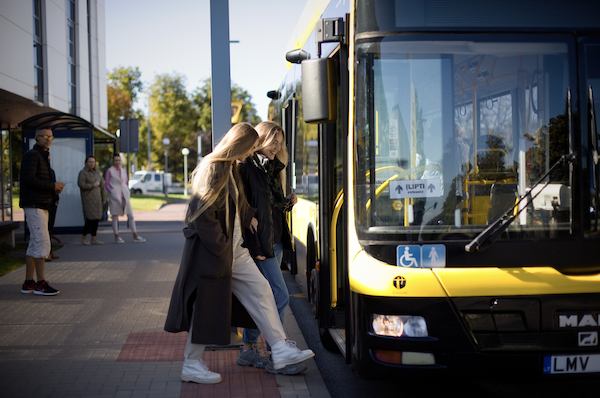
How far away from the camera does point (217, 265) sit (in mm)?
4410

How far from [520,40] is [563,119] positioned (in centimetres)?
55

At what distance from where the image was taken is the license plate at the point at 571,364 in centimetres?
375

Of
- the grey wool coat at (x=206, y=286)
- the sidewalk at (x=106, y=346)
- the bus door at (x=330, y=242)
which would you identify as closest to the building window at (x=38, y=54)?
the sidewalk at (x=106, y=346)

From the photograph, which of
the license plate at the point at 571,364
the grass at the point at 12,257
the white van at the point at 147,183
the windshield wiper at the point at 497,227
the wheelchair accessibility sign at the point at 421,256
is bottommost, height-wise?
the license plate at the point at 571,364

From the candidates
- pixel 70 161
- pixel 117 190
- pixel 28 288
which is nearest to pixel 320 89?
pixel 28 288

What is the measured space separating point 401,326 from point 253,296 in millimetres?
1314

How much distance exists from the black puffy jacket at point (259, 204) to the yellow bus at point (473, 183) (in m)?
0.95

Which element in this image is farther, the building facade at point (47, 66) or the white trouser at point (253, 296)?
the building facade at point (47, 66)

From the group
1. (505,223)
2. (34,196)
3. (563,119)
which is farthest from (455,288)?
(34,196)

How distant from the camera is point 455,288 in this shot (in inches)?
148

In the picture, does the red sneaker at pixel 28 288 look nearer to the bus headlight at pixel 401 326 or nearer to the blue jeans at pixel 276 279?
the blue jeans at pixel 276 279

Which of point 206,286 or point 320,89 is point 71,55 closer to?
point 206,286

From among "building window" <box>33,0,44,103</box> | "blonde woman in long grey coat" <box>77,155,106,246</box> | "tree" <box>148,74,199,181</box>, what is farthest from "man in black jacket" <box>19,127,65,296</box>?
"tree" <box>148,74,199,181</box>

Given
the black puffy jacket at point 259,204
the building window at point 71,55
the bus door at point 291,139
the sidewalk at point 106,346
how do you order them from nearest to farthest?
1. the sidewalk at point 106,346
2. the black puffy jacket at point 259,204
3. the bus door at point 291,139
4. the building window at point 71,55
